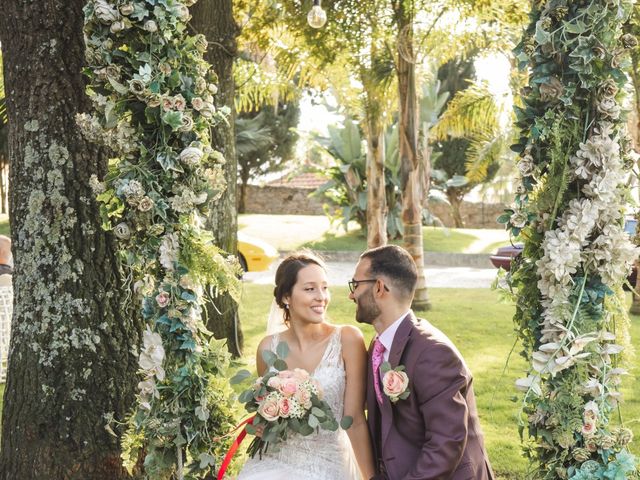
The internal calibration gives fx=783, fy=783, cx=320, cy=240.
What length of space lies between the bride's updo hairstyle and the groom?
1.58 ft

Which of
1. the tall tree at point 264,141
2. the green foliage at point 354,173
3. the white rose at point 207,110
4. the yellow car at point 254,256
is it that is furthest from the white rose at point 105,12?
the tall tree at point 264,141

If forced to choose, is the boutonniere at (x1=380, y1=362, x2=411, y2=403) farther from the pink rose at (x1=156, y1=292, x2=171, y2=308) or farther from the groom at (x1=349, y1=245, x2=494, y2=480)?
the pink rose at (x1=156, y1=292, x2=171, y2=308)

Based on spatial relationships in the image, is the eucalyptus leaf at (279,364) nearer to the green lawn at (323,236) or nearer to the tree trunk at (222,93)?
the tree trunk at (222,93)

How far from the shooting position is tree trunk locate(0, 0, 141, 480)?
13.8ft

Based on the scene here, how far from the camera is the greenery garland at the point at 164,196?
342 centimetres

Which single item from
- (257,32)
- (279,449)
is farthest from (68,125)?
(257,32)

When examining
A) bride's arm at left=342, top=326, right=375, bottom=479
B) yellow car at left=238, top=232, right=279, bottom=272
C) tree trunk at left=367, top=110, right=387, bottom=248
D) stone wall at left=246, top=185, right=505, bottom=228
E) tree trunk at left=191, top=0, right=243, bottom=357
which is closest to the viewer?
bride's arm at left=342, top=326, right=375, bottom=479

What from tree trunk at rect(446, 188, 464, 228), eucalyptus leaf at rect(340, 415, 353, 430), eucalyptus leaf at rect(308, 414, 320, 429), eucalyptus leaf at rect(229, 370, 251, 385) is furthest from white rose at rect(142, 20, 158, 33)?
tree trunk at rect(446, 188, 464, 228)

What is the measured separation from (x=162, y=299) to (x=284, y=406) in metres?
0.72

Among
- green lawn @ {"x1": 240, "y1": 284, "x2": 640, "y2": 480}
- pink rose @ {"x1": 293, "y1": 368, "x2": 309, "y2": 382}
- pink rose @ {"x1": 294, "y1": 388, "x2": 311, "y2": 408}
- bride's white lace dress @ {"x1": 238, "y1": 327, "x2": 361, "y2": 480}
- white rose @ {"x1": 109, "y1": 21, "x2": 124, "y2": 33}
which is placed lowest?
green lawn @ {"x1": 240, "y1": 284, "x2": 640, "y2": 480}

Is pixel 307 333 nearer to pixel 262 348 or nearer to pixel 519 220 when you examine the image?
pixel 262 348

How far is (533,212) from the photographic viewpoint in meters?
3.30

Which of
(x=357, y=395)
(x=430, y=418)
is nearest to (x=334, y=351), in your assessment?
(x=357, y=395)

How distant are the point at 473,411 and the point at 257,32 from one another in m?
8.95
